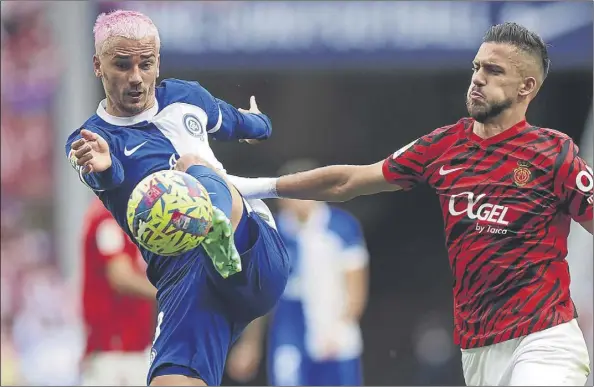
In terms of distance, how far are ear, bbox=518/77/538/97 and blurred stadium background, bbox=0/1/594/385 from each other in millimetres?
5434

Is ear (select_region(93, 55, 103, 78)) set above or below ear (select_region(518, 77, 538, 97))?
below

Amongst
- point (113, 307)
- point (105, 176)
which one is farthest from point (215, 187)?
point (113, 307)

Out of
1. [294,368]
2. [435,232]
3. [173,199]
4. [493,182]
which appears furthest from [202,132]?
[435,232]

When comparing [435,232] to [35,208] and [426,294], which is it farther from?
[35,208]

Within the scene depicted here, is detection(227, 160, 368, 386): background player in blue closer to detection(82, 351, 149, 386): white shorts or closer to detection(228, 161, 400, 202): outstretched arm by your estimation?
detection(82, 351, 149, 386): white shorts

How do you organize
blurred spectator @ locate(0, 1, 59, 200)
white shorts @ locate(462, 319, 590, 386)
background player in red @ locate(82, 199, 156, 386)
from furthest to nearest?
blurred spectator @ locate(0, 1, 59, 200) < background player in red @ locate(82, 199, 156, 386) < white shorts @ locate(462, 319, 590, 386)

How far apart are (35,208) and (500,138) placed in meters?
7.83

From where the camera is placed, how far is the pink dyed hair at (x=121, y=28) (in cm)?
606

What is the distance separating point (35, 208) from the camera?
12680mm

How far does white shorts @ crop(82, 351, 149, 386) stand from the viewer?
10.1 m

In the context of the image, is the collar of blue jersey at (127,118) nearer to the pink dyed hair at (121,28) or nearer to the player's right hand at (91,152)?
the pink dyed hair at (121,28)

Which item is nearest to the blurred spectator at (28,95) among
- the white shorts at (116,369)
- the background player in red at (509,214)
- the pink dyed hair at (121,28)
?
the white shorts at (116,369)

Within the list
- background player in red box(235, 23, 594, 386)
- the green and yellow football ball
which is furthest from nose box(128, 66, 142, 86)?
background player in red box(235, 23, 594, 386)

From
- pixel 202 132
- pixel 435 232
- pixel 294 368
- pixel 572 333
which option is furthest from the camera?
pixel 435 232
